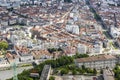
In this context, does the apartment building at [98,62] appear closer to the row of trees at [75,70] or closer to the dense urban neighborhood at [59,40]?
the dense urban neighborhood at [59,40]

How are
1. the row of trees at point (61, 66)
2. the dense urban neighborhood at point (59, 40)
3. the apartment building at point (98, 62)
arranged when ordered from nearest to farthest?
the row of trees at point (61, 66) < the dense urban neighborhood at point (59, 40) < the apartment building at point (98, 62)

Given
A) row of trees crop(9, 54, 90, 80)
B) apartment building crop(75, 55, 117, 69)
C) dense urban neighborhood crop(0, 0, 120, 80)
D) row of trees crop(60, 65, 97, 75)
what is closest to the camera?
row of trees crop(9, 54, 90, 80)

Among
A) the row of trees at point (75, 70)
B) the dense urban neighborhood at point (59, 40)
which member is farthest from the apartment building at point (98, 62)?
the row of trees at point (75, 70)

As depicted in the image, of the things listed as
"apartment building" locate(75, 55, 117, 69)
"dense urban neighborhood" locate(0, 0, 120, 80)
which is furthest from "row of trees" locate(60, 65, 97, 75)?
"apartment building" locate(75, 55, 117, 69)

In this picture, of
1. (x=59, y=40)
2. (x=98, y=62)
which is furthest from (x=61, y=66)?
(x=59, y=40)

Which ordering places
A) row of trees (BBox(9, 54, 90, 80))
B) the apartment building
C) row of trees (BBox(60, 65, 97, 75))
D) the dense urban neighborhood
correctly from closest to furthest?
row of trees (BBox(9, 54, 90, 80)) < row of trees (BBox(60, 65, 97, 75)) < the dense urban neighborhood < the apartment building

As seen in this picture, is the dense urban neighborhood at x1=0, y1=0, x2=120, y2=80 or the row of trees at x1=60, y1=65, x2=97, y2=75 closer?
the row of trees at x1=60, y1=65, x2=97, y2=75

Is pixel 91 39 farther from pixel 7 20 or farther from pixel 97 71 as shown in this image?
pixel 7 20

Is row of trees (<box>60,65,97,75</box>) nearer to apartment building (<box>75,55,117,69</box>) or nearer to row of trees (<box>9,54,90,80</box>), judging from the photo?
row of trees (<box>9,54,90,80</box>)

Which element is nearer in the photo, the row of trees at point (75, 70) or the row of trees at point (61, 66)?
the row of trees at point (61, 66)
